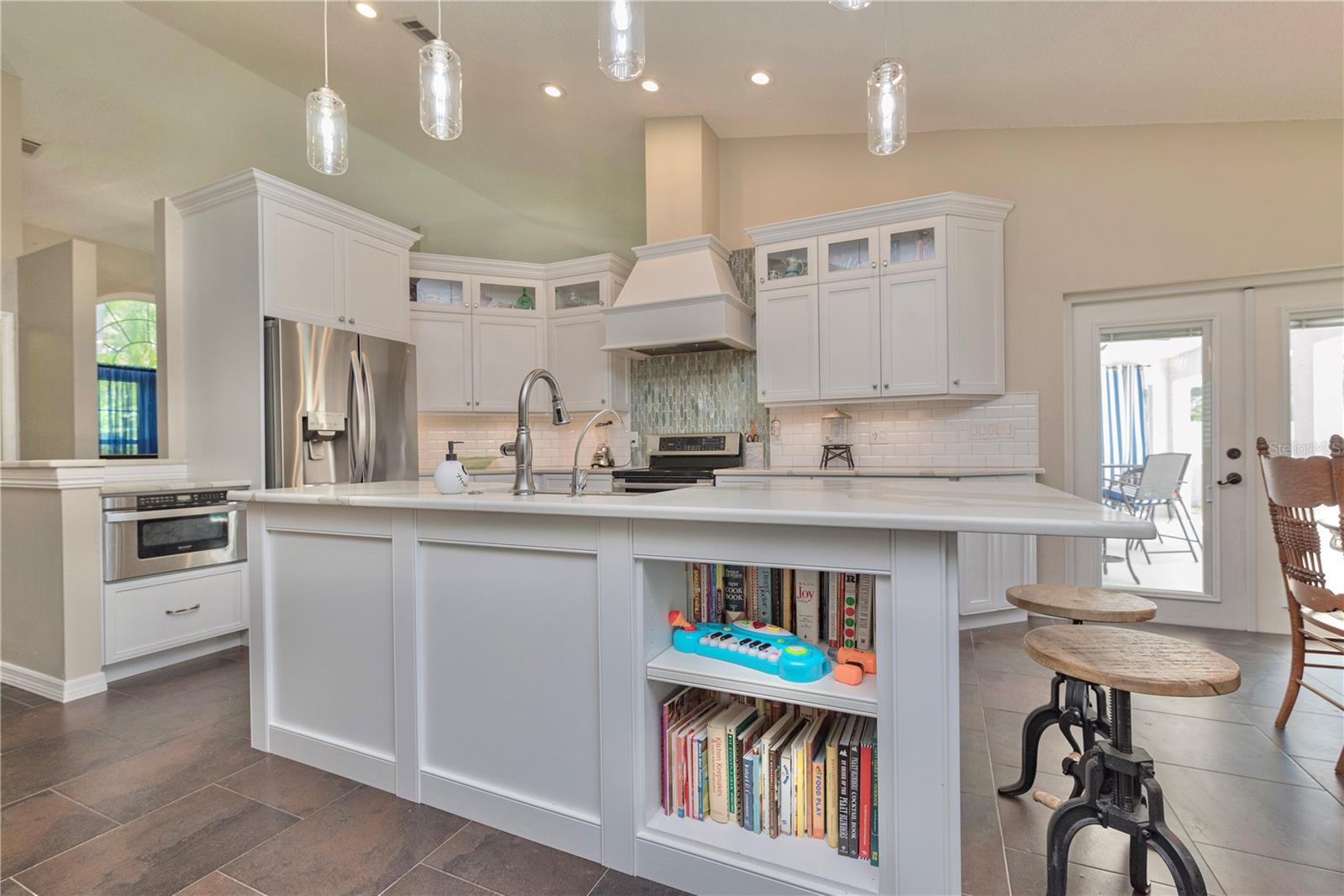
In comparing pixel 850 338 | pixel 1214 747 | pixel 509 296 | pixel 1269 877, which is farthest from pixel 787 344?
pixel 1269 877

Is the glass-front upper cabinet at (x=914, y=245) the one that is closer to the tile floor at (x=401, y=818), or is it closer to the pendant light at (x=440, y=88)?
the tile floor at (x=401, y=818)

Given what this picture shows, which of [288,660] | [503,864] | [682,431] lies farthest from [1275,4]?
[288,660]

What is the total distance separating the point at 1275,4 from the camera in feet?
7.34

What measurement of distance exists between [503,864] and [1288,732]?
9.08 feet

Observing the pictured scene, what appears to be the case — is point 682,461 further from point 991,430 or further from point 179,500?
point 179,500

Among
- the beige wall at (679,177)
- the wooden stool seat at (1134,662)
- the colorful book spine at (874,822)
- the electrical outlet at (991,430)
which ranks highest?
the beige wall at (679,177)

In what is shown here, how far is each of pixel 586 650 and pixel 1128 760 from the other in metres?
1.28

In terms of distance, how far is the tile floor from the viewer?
56.8 inches

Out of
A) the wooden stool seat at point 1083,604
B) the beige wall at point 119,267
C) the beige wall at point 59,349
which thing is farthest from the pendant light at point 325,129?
the beige wall at point 119,267

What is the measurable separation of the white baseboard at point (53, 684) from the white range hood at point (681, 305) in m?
3.27

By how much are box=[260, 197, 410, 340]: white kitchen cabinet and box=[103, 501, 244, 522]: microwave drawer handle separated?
3.68 ft

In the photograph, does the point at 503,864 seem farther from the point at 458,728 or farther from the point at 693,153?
the point at 693,153

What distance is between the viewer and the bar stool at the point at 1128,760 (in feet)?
3.98

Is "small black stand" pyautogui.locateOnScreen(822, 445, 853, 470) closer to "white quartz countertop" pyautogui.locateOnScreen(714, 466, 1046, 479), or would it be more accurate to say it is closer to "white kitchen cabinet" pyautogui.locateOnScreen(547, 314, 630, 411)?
"white quartz countertop" pyautogui.locateOnScreen(714, 466, 1046, 479)
